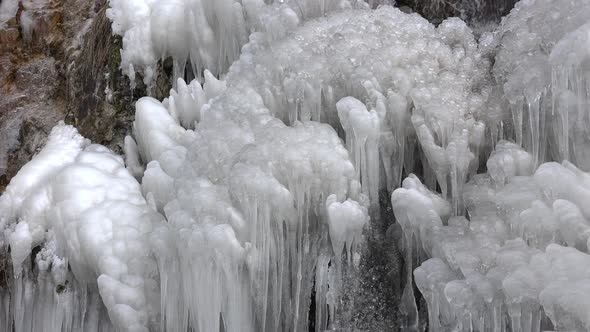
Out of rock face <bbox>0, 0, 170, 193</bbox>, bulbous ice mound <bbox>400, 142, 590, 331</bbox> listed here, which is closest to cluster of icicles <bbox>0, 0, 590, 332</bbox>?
bulbous ice mound <bbox>400, 142, 590, 331</bbox>

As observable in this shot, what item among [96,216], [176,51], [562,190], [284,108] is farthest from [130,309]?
[562,190]

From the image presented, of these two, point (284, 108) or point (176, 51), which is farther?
point (176, 51)

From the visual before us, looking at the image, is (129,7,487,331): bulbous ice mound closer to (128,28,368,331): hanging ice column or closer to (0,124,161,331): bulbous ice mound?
(128,28,368,331): hanging ice column

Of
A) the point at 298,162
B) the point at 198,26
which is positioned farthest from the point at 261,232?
the point at 198,26

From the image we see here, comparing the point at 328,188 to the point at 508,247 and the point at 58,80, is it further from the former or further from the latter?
the point at 58,80

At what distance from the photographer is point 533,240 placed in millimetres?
3182

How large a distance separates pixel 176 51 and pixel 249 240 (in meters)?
1.75

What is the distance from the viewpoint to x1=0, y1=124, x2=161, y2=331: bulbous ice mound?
13.0 ft

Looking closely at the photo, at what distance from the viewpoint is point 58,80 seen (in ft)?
19.5

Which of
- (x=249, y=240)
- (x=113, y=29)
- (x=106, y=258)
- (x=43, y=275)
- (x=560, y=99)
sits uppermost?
(x=560, y=99)

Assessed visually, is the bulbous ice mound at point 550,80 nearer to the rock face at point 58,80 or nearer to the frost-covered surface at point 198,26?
the frost-covered surface at point 198,26

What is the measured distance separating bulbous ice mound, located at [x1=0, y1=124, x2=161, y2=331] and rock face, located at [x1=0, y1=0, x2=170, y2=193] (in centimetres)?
38

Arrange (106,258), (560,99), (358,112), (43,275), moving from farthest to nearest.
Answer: (43,275) → (106,258) → (358,112) → (560,99)

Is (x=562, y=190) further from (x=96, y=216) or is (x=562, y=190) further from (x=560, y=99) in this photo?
(x=96, y=216)
